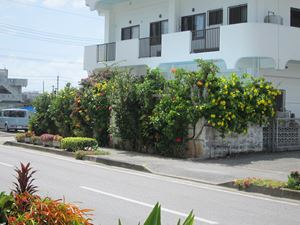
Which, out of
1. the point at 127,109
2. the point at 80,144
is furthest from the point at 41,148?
the point at 127,109

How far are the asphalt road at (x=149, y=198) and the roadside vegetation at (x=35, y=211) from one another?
130 inches

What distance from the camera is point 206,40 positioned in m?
20.8

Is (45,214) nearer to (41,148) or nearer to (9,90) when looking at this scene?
(41,148)

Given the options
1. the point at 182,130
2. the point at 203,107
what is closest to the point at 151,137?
the point at 182,130

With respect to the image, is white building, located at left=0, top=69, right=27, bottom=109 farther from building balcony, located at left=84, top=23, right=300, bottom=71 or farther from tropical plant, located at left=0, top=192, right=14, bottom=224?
Answer: tropical plant, located at left=0, top=192, right=14, bottom=224

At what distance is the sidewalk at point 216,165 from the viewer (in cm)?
1273

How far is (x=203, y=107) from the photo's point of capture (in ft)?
52.4

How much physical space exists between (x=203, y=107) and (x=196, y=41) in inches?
253

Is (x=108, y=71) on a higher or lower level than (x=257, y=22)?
lower

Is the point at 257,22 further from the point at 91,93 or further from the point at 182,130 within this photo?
the point at 91,93

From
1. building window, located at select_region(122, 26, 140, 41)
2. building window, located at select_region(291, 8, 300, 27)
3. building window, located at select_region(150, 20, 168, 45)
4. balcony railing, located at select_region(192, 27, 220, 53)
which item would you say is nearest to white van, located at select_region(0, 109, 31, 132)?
building window, located at select_region(122, 26, 140, 41)

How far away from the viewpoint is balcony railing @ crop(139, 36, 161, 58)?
2378 centimetres

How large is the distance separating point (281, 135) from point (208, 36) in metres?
5.73

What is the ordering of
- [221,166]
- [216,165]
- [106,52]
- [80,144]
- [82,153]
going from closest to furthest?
1. [221,166]
2. [216,165]
3. [82,153]
4. [80,144]
5. [106,52]
